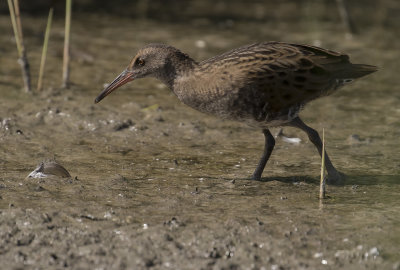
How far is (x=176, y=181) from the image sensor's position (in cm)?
632

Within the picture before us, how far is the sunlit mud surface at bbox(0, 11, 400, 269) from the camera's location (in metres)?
4.84

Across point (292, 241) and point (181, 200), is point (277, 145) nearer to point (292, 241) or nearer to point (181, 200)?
point (181, 200)

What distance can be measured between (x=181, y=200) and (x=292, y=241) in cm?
111

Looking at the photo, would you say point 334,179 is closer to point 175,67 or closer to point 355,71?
point 355,71

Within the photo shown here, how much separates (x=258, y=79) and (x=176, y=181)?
1.12 m

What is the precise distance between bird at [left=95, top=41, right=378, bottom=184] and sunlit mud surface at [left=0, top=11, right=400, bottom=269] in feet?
1.89

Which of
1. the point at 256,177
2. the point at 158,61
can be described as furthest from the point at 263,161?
the point at 158,61

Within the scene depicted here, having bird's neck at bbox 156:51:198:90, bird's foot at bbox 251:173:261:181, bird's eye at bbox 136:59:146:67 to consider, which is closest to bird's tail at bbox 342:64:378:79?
bird's foot at bbox 251:173:261:181

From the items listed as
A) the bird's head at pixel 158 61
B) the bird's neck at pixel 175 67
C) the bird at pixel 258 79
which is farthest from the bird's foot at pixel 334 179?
the bird's head at pixel 158 61

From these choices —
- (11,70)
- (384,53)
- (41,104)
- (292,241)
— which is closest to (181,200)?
(292,241)

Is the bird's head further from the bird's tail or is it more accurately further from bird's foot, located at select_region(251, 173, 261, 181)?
the bird's tail

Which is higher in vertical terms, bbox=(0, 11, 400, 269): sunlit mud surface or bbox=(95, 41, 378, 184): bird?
bbox=(95, 41, 378, 184): bird

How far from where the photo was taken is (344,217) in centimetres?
543

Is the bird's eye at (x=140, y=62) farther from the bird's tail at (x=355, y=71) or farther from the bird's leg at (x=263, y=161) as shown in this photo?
the bird's tail at (x=355, y=71)
